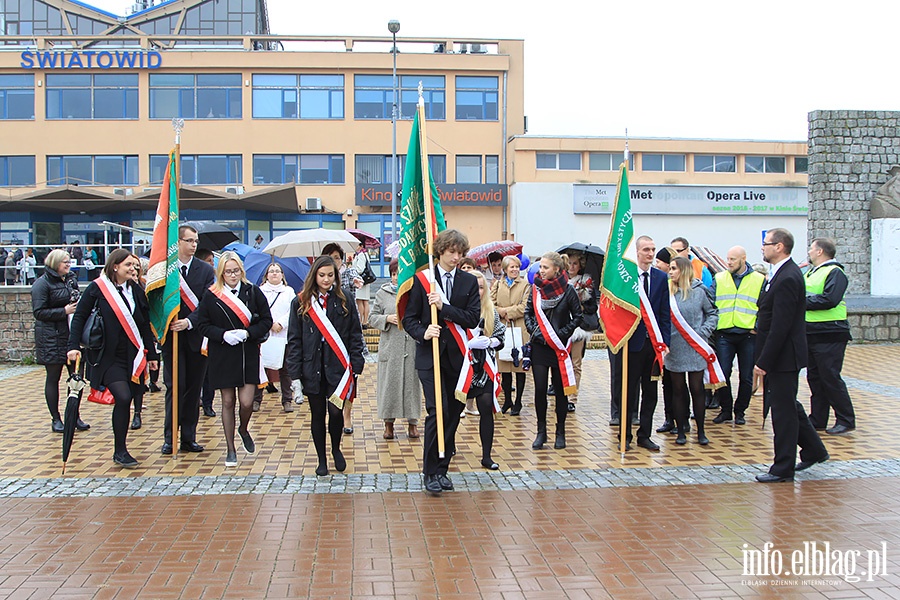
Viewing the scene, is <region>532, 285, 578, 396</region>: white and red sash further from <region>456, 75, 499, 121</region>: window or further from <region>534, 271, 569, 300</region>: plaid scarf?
<region>456, 75, 499, 121</region>: window

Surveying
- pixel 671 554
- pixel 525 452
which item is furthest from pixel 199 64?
pixel 671 554

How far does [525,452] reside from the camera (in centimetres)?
779

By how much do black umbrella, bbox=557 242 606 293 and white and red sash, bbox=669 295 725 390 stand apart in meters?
1.35

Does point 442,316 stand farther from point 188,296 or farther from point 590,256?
point 590,256

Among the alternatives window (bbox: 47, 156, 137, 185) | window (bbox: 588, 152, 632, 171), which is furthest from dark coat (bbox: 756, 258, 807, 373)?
window (bbox: 47, 156, 137, 185)

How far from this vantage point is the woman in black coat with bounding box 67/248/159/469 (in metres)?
7.17

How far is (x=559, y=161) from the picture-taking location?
127 ft

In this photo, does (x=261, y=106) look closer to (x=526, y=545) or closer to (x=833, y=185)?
(x=833, y=185)

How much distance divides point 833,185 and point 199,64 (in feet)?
97.9

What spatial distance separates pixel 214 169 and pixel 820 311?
113ft

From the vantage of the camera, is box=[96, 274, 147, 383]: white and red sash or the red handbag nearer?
the red handbag

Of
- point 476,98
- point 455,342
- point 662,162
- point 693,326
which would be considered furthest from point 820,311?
point 476,98

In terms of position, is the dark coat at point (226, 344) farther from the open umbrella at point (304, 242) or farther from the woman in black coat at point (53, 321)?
the open umbrella at point (304, 242)

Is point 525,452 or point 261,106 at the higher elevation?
point 261,106
